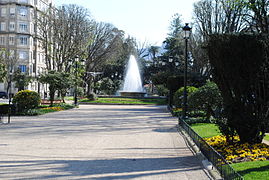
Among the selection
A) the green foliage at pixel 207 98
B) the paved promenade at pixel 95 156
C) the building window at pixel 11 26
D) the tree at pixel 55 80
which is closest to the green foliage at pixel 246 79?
the paved promenade at pixel 95 156

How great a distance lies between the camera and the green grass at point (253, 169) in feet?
20.7

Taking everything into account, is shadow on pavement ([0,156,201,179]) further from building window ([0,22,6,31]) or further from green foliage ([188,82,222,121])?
building window ([0,22,6,31])

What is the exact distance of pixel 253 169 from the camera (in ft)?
22.6

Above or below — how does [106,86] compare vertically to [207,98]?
above

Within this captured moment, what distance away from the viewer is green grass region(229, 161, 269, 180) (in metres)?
6.31

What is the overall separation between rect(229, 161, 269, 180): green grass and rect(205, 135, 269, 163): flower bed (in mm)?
440

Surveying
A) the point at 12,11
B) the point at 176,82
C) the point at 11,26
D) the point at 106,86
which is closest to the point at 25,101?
the point at 176,82

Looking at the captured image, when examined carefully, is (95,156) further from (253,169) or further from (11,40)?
(11,40)

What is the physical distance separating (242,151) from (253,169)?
1572 millimetres

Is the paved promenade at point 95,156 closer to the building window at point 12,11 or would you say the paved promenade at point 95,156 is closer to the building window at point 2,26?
the building window at point 12,11

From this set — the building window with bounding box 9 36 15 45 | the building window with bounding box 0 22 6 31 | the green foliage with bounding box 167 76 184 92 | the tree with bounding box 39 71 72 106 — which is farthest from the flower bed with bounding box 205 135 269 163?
the building window with bounding box 0 22 6 31

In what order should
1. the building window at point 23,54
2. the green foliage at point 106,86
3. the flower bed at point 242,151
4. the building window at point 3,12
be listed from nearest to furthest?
the flower bed at point 242,151, the green foliage at point 106,86, the building window at point 23,54, the building window at point 3,12

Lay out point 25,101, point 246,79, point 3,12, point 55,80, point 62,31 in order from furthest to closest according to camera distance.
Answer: point 3,12 → point 62,31 → point 55,80 → point 25,101 → point 246,79

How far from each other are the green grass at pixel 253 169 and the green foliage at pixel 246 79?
1969mm
